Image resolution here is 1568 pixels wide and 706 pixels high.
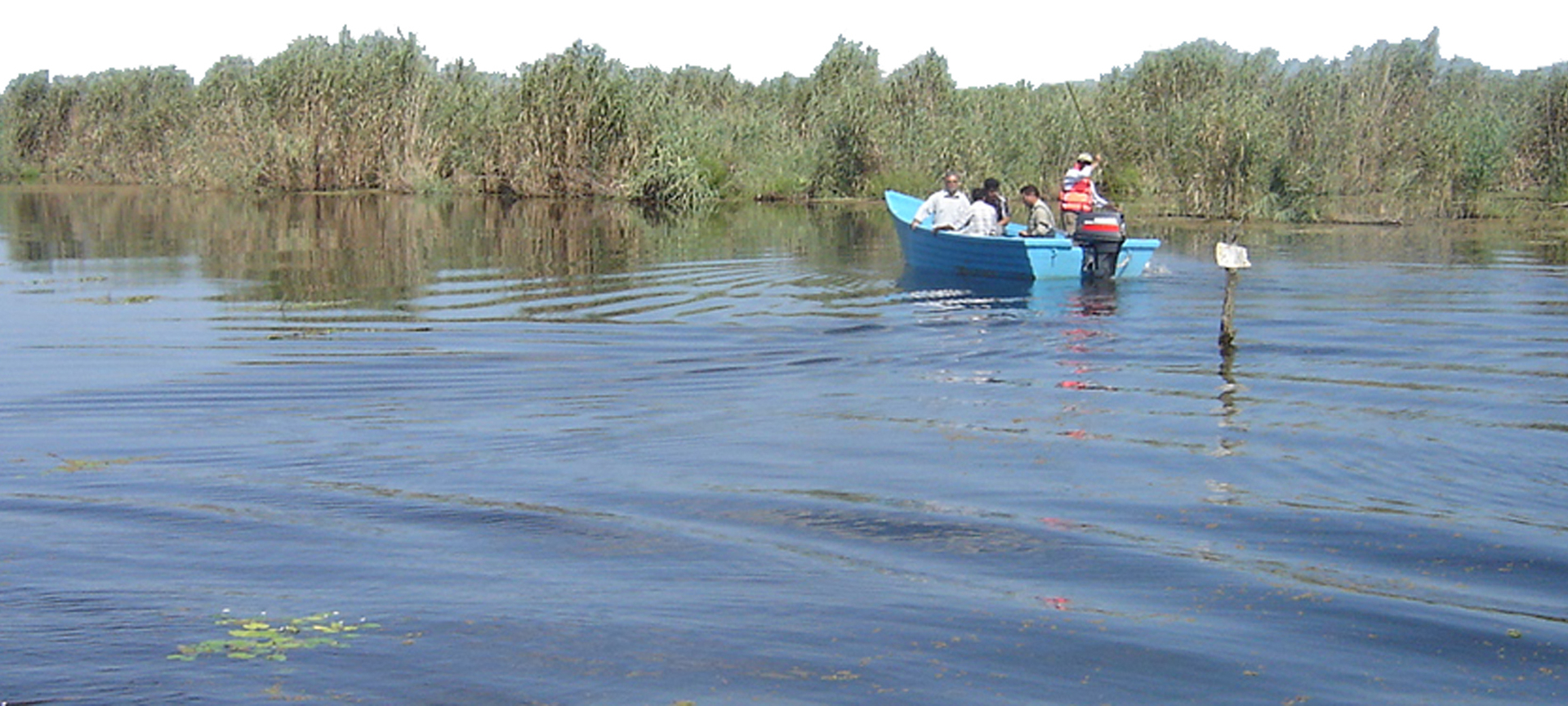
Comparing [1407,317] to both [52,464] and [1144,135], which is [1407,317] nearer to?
[52,464]

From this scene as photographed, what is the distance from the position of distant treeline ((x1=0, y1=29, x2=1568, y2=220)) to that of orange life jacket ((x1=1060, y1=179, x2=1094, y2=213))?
12318 millimetres

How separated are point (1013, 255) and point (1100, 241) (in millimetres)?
1138

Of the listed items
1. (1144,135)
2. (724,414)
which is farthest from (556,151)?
(724,414)

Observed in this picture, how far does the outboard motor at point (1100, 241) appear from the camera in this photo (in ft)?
62.3

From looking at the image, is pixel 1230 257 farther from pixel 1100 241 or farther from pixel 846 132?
pixel 846 132

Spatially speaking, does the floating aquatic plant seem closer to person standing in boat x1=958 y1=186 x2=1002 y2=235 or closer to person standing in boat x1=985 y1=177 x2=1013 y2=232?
person standing in boat x1=958 y1=186 x2=1002 y2=235

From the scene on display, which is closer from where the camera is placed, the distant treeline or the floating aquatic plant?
the floating aquatic plant

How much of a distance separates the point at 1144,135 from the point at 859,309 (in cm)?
2273

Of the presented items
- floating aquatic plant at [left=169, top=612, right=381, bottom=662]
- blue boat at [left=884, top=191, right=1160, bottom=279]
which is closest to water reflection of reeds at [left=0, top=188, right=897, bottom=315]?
blue boat at [left=884, top=191, right=1160, bottom=279]

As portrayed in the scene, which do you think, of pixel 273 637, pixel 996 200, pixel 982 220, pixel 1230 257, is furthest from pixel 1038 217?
pixel 273 637

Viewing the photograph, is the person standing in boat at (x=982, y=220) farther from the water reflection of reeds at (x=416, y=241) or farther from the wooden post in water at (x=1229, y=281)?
the wooden post in water at (x=1229, y=281)

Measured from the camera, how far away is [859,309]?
56.5 feet

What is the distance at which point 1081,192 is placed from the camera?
21.1 meters

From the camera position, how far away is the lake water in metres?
5.58
